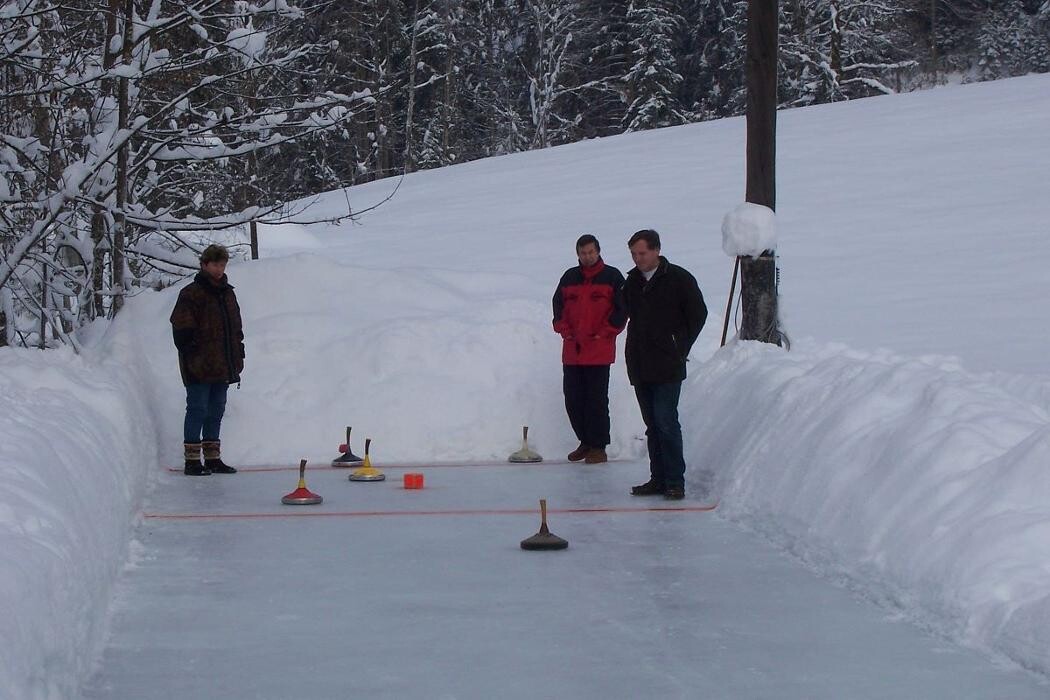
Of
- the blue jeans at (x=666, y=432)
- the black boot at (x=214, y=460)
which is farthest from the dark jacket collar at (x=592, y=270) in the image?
the black boot at (x=214, y=460)

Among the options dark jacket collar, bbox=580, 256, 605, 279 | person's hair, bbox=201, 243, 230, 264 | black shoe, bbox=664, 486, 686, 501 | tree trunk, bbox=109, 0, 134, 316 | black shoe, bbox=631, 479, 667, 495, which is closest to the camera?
black shoe, bbox=664, 486, 686, 501

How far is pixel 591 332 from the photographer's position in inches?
456

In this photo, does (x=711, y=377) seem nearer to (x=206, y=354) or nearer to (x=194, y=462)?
(x=206, y=354)

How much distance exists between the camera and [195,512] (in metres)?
8.98

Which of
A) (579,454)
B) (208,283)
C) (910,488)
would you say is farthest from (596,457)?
(910,488)

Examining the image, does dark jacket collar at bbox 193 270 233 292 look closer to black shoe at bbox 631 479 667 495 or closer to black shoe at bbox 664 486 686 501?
Answer: black shoe at bbox 631 479 667 495

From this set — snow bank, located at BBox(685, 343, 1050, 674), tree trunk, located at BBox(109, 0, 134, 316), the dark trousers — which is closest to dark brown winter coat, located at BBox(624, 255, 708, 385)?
snow bank, located at BBox(685, 343, 1050, 674)

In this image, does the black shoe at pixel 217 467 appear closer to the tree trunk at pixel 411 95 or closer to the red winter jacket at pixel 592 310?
the red winter jacket at pixel 592 310

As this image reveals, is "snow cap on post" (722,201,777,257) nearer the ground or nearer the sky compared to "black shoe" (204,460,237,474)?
nearer the sky

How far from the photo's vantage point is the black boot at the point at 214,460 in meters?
11.0

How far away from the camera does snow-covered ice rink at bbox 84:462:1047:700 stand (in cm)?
497

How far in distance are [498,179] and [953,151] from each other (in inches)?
397

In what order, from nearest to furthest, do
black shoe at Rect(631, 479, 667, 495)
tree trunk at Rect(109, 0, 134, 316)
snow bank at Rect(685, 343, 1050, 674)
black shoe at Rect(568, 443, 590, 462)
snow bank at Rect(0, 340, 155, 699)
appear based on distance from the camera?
snow bank at Rect(0, 340, 155, 699) → snow bank at Rect(685, 343, 1050, 674) → black shoe at Rect(631, 479, 667, 495) → black shoe at Rect(568, 443, 590, 462) → tree trunk at Rect(109, 0, 134, 316)

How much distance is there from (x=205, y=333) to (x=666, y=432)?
396 cm
